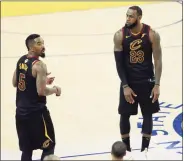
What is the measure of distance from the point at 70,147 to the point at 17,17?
8972 millimetres

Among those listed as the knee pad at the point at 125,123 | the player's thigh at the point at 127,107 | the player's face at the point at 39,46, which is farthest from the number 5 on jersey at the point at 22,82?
the knee pad at the point at 125,123

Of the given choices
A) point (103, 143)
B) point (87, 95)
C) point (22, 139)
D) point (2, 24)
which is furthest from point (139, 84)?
point (2, 24)

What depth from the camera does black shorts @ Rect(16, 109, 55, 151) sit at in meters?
5.73

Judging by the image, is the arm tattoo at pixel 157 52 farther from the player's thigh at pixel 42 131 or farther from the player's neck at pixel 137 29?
the player's thigh at pixel 42 131

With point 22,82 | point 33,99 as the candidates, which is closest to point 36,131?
point 33,99

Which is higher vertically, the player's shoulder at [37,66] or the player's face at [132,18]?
the player's face at [132,18]

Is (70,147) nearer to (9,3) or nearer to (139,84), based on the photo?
(139,84)

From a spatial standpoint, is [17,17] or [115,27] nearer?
[115,27]

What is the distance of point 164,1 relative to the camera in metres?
16.8

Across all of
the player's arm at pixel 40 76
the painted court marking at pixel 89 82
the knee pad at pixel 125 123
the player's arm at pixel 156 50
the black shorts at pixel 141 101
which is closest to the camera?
the player's arm at pixel 40 76

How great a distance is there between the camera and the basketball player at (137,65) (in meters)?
5.79

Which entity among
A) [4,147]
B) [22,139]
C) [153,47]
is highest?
[153,47]

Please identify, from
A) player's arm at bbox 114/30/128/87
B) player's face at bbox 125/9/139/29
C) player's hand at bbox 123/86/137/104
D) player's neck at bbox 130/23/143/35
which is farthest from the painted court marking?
player's face at bbox 125/9/139/29

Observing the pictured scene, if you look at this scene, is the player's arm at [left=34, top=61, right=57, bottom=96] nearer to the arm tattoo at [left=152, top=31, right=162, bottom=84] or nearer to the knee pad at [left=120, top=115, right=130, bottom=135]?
the knee pad at [left=120, top=115, right=130, bottom=135]
